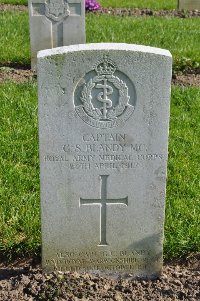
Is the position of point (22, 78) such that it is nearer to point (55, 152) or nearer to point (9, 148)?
point (9, 148)

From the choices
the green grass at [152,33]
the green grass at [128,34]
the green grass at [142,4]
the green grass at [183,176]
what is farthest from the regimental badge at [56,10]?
the green grass at [142,4]

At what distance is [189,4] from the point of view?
1431cm

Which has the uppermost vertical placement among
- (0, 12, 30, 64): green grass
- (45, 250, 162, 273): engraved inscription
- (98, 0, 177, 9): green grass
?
(98, 0, 177, 9): green grass

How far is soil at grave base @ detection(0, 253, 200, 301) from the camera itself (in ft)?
11.5

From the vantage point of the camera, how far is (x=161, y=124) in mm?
3354

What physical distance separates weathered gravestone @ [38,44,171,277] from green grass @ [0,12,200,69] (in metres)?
5.25

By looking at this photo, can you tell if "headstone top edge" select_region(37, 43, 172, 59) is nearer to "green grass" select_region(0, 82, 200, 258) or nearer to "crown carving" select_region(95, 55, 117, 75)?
"crown carving" select_region(95, 55, 117, 75)

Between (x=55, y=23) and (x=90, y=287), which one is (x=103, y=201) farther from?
(x=55, y=23)

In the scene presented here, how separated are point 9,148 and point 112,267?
2230 mm

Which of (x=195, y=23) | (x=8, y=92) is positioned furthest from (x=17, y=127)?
(x=195, y=23)

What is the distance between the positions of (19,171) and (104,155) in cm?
182

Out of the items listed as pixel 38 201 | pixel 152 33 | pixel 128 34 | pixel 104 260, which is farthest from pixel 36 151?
pixel 152 33

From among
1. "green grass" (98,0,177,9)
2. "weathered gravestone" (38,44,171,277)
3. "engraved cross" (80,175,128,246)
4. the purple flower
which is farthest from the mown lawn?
"green grass" (98,0,177,9)

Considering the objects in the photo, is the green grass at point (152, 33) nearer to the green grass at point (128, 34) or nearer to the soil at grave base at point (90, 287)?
the green grass at point (128, 34)
